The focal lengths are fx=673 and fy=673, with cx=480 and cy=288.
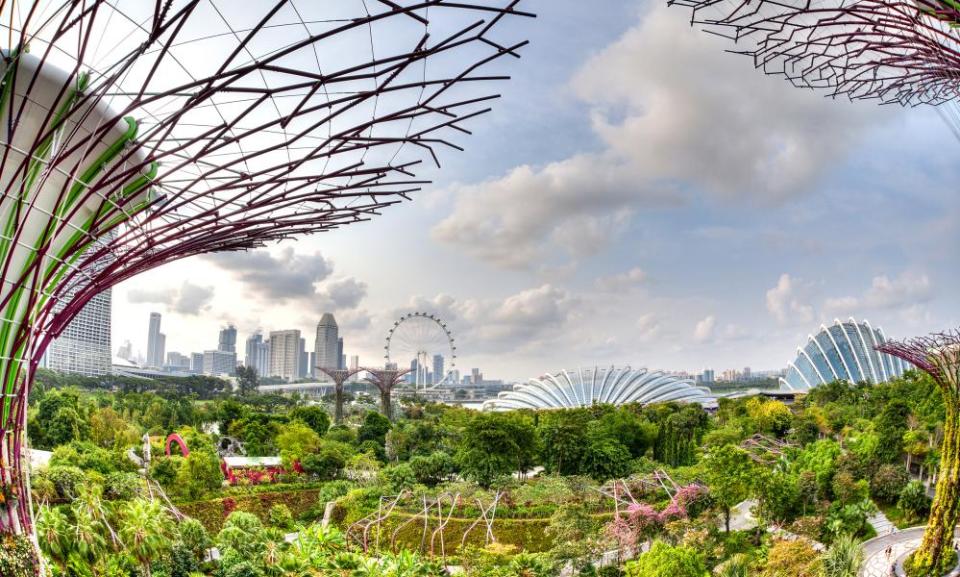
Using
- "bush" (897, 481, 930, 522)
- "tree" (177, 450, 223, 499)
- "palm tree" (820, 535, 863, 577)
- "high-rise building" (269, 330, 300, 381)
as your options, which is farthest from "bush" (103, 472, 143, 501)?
"high-rise building" (269, 330, 300, 381)

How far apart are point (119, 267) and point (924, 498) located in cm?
2452

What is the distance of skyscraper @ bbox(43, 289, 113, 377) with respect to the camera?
7866 cm

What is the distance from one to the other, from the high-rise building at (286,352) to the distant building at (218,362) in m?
11.1

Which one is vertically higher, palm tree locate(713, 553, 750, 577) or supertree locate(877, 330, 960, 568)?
supertree locate(877, 330, 960, 568)

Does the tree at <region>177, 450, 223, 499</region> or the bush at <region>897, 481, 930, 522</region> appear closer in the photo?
the bush at <region>897, 481, 930, 522</region>

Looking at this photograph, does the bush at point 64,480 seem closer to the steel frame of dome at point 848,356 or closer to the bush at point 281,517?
the bush at point 281,517

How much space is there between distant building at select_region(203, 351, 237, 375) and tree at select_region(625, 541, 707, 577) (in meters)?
176

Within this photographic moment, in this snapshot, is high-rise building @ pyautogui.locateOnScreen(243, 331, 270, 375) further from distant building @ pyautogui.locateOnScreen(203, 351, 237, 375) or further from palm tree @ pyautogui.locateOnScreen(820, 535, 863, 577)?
palm tree @ pyautogui.locateOnScreen(820, 535, 863, 577)

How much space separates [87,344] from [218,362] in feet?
324

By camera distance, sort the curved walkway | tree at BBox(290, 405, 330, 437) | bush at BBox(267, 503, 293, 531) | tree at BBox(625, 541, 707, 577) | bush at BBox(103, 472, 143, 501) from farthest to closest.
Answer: tree at BBox(290, 405, 330, 437) → bush at BBox(267, 503, 293, 531) → bush at BBox(103, 472, 143, 501) → the curved walkway → tree at BBox(625, 541, 707, 577)

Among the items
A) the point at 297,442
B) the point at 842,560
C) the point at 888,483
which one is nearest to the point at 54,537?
the point at 842,560

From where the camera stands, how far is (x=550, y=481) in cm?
2714

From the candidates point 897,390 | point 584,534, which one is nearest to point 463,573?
point 584,534

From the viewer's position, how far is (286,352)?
178 meters
